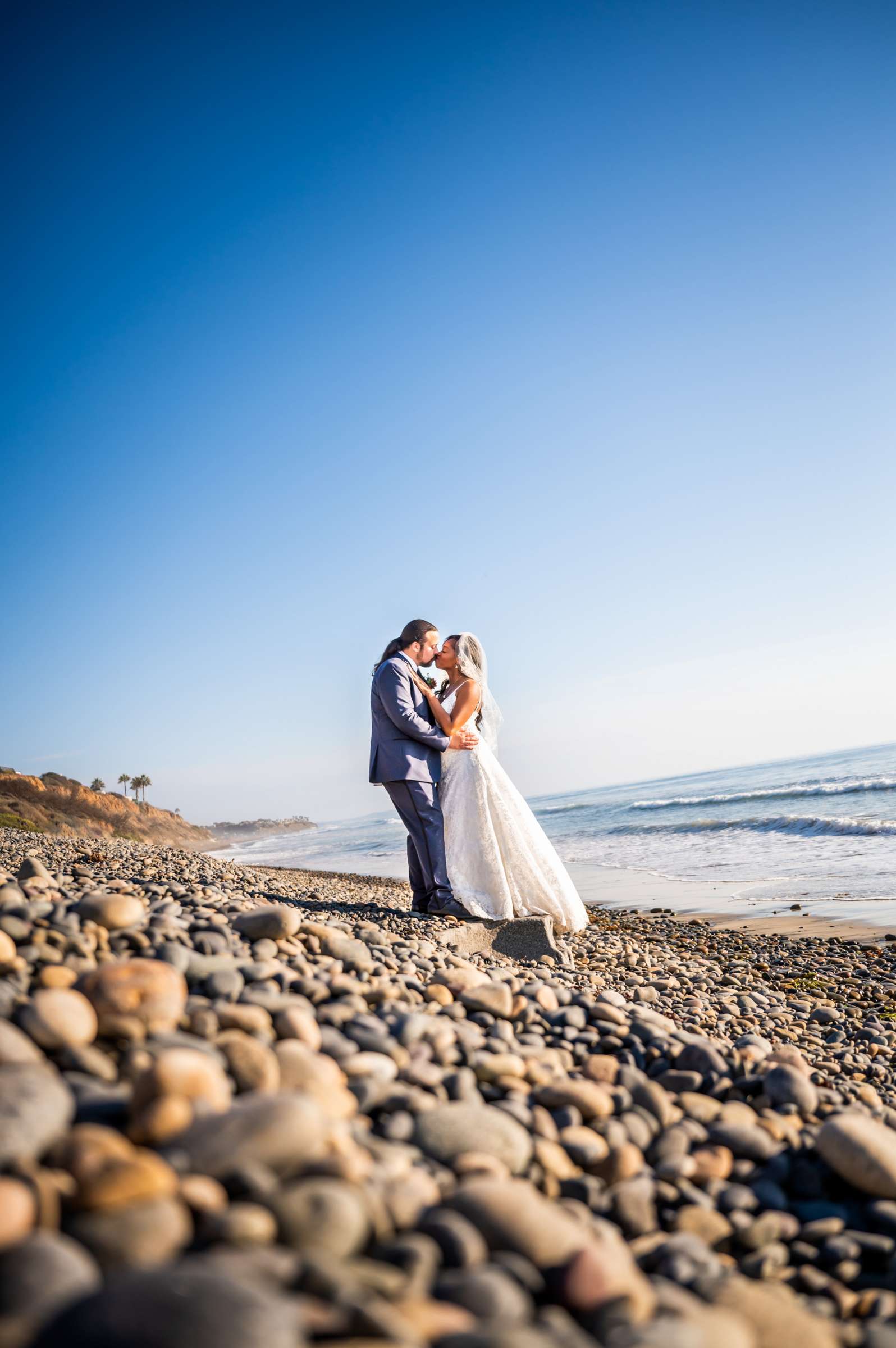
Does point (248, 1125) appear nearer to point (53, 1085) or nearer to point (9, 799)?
point (53, 1085)

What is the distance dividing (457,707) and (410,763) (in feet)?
2.39

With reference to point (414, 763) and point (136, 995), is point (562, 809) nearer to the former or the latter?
point (414, 763)

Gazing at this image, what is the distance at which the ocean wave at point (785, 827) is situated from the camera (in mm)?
15836

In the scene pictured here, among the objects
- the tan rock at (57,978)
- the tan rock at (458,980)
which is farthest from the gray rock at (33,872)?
the tan rock at (458,980)

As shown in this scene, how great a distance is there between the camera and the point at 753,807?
24.6m

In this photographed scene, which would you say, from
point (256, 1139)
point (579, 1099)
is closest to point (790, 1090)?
point (579, 1099)

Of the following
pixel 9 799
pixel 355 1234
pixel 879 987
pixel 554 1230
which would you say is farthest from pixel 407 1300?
pixel 9 799

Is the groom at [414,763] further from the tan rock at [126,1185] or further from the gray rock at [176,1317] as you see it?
the gray rock at [176,1317]

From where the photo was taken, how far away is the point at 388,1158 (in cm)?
183

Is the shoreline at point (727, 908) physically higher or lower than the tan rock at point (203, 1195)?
lower

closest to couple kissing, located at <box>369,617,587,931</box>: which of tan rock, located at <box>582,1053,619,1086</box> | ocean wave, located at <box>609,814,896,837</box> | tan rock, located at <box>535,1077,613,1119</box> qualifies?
tan rock, located at <box>582,1053,619,1086</box>

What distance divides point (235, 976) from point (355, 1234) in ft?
4.86

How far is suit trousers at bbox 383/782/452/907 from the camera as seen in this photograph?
6.92 metres

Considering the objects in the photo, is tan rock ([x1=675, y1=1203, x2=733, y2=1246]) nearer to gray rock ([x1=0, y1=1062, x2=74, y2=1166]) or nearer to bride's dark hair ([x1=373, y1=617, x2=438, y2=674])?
gray rock ([x1=0, y1=1062, x2=74, y2=1166])
